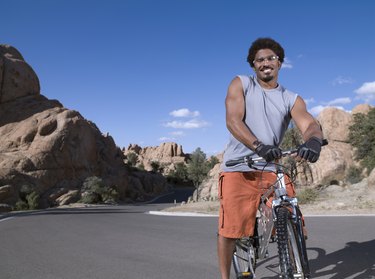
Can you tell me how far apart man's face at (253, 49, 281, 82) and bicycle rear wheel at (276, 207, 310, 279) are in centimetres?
122

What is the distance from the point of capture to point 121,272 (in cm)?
503

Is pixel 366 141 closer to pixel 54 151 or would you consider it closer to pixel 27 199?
pixel 27 199

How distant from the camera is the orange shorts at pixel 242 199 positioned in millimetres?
3139

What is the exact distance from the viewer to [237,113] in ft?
10.2

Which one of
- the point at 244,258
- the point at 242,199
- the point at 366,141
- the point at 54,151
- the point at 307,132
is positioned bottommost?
the point at 244,258

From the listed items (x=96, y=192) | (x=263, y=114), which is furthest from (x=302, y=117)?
(x=96, y=192)

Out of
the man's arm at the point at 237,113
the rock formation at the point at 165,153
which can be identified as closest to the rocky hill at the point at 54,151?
the man's arm at the point at 237,113

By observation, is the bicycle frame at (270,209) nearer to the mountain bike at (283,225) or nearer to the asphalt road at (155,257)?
the mountain bike at (283,225)

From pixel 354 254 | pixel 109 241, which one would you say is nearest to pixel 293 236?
pixel 354 254

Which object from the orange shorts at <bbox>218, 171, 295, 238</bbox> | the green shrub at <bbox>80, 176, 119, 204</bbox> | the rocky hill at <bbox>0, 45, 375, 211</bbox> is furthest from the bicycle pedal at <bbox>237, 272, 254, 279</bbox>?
the green shrub at <bbox>80, 176, 119, 204</bbox>

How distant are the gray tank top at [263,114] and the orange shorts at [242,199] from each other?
8 cm

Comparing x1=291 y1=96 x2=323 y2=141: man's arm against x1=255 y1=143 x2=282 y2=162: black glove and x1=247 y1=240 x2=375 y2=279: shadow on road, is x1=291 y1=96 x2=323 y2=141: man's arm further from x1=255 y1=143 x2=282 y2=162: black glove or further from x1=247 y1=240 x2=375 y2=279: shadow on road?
x1=247 y1=240 x2=375 y2=279: shadow on road

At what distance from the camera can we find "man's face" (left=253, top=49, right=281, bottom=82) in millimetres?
3279

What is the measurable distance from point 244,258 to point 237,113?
1369 millimetres
